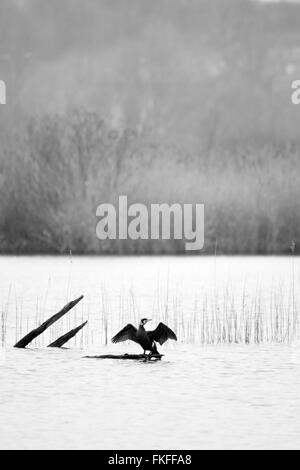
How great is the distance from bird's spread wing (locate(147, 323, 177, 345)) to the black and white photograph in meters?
0.02

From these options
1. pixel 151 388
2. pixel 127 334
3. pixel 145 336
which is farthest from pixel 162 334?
pixel 151 388

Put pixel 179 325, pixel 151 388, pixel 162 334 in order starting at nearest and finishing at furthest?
1. pixel 151 388
2. pixel 162 334
3. pixel 179 325

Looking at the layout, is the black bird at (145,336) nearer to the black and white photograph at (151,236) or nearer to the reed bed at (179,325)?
the black and white photograph at (151,236)

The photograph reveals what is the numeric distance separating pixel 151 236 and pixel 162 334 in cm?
1391

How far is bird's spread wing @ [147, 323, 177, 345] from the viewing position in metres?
9.98

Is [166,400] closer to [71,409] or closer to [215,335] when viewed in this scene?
[71,409]

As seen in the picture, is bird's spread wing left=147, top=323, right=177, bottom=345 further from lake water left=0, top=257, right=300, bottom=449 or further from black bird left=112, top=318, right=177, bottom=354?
lake water left=0, top=257, right=300, bottom=449

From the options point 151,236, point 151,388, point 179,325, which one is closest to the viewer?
point 151,388

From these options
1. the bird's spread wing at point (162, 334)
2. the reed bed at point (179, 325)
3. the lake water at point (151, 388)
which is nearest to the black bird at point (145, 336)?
the bird's spread wing at point (162, 334)

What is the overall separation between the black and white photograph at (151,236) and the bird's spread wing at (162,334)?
2 centimetres

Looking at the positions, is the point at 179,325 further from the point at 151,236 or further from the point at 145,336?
the point at 151,236

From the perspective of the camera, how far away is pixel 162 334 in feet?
32.9

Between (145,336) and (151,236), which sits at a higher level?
(145,336)

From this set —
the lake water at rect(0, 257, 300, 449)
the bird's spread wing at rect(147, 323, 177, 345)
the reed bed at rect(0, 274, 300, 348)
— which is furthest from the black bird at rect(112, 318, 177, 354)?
the reed bed at rect(0, 274, 300, 348)
